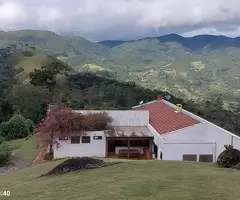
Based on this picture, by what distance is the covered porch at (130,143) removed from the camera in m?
31.6

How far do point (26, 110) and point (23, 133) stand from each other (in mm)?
12536

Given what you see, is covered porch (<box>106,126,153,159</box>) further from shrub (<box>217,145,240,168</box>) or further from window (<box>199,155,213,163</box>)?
shrub (<box>217,145,240,168</box>)

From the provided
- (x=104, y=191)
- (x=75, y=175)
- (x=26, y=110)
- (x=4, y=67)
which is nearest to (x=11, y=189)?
(x=75, y=175)

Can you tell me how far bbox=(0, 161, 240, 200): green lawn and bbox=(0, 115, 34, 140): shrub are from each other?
25582mm

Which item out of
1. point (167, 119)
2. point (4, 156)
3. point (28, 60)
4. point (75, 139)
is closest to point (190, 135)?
point (167, 119)

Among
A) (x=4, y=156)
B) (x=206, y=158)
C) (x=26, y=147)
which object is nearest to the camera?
(x=206, y=158)

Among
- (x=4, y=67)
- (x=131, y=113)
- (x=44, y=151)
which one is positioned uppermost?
(x=4, y=67)

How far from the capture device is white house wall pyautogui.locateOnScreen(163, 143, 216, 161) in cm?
2711

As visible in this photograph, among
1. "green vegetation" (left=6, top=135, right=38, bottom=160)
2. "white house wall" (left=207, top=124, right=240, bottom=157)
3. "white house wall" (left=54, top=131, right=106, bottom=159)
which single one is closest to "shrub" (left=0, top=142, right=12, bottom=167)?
"green vegetation" (left=6, top=135, right=38, bottom=160)

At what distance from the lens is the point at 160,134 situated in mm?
29422

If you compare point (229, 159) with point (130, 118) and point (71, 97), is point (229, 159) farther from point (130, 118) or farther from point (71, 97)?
point (71, 97)

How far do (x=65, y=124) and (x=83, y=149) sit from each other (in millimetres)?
2643

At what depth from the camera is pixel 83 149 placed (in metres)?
31.9

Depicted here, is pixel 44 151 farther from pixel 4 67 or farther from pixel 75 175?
pixel 4 67
